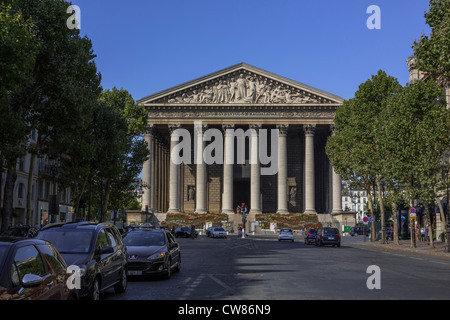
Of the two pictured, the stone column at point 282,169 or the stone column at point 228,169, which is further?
the stone column at point 282,169

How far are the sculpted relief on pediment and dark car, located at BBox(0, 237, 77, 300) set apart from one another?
7273 cm

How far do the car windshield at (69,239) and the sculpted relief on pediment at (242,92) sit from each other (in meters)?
68.5

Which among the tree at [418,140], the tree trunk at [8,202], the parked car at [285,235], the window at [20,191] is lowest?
the parked car at [285,235]

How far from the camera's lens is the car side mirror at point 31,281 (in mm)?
7211

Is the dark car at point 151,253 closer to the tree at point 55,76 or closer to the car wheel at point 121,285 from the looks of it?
the car wheel at point 121,285

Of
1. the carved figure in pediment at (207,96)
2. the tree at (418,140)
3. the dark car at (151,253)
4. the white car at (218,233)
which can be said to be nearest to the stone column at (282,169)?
the carved figure in pediment at (207,96)

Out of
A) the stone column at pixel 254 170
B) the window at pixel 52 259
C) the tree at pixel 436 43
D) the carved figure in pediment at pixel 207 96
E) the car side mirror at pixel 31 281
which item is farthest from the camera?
the carved figure in pediment at pixel 207 96

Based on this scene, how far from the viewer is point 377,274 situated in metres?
18.4

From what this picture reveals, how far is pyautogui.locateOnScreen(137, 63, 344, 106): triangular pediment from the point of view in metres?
80.6

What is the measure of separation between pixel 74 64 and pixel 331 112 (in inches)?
2211

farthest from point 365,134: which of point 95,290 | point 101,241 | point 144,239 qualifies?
point 95,290

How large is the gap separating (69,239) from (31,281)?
5541 mm

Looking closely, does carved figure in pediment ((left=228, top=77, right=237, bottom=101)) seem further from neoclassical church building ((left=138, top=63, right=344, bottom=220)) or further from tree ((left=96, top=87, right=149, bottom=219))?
tree ((left=96, top=87, right=149, bottom=219))
